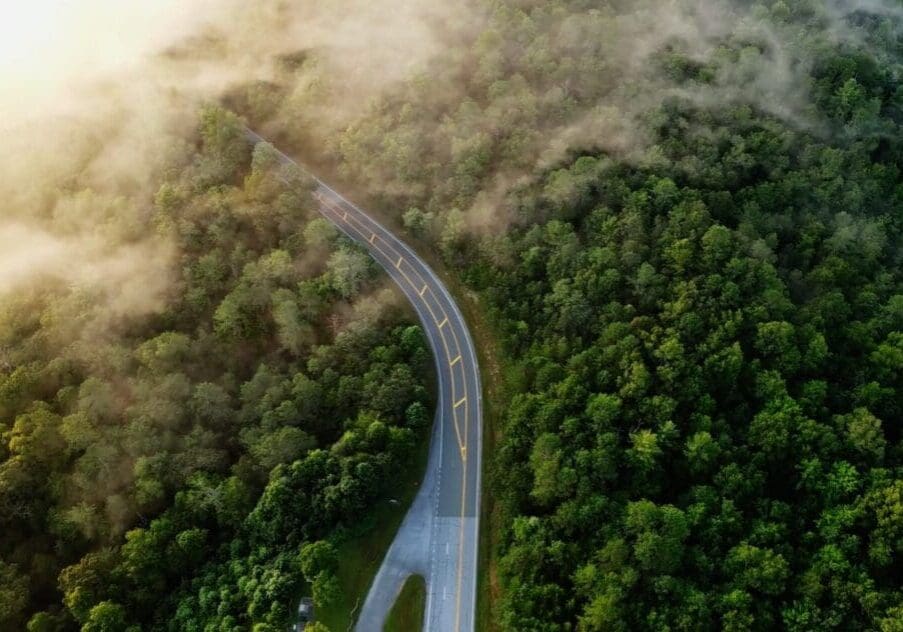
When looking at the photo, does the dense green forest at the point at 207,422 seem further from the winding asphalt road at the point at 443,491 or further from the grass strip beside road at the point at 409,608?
the grass strip beside road at the point at 409,608

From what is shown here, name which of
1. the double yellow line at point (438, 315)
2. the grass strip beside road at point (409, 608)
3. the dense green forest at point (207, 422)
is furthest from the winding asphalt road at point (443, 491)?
the dense green forest at point (207, 422)

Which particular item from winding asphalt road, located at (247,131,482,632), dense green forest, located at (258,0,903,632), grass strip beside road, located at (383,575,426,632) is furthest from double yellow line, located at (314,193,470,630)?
dense green forest, located at (258,0,903,632)

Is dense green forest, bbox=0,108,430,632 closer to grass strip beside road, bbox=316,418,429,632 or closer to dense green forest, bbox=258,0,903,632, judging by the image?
grass strip beside road, bbox=316,418,429,632

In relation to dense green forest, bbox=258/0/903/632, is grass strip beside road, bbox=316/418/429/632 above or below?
below

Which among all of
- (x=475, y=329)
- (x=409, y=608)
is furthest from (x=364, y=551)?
(x=475, y=329)

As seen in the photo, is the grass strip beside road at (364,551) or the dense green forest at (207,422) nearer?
the grass strip beside road at (364,551)

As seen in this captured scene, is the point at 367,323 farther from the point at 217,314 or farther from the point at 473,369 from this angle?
the point at 217,314

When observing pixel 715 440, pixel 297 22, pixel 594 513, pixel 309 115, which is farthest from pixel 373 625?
pixel 297 22

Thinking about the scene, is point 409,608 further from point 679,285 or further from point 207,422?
point 679,285
